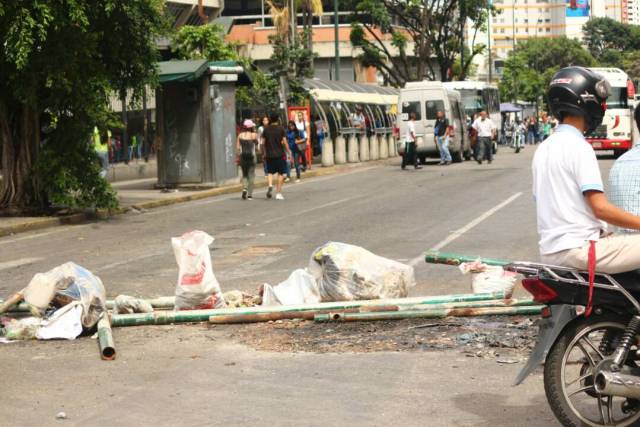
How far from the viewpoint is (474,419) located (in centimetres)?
579

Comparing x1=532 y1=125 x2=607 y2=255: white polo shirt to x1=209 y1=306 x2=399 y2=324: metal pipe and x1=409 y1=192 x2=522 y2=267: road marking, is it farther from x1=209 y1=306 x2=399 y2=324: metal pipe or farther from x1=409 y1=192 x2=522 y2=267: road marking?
x1=409 y1=192 x2=522 y2=267: road marking

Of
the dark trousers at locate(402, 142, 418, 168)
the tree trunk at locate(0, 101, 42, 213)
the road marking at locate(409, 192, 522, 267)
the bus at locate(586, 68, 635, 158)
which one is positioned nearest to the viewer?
the road marking at locate(409, 192, 522, 267)

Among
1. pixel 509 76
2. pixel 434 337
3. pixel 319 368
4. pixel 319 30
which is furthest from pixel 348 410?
pixel 509 76

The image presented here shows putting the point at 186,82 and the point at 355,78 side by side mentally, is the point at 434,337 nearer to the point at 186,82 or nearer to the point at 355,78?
the point at 186,82

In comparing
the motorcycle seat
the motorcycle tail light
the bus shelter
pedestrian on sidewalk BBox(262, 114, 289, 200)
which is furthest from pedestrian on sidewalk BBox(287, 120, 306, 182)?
the motorcycle seat

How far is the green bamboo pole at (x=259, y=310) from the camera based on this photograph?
8.66 metres

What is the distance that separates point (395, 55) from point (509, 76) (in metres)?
55.1

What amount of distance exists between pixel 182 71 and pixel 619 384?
73.7 ft

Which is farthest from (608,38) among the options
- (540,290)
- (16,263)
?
(540,290)

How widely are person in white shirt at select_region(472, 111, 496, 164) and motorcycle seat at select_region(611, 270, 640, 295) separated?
108 feet

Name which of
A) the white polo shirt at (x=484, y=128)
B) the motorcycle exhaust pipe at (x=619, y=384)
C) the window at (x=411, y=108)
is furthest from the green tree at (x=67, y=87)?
the window at (x=411, y=108)

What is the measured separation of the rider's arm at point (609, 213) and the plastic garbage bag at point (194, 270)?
434 cm

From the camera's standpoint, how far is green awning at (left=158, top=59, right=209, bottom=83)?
26.5 metres

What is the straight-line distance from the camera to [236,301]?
941 centimetres
